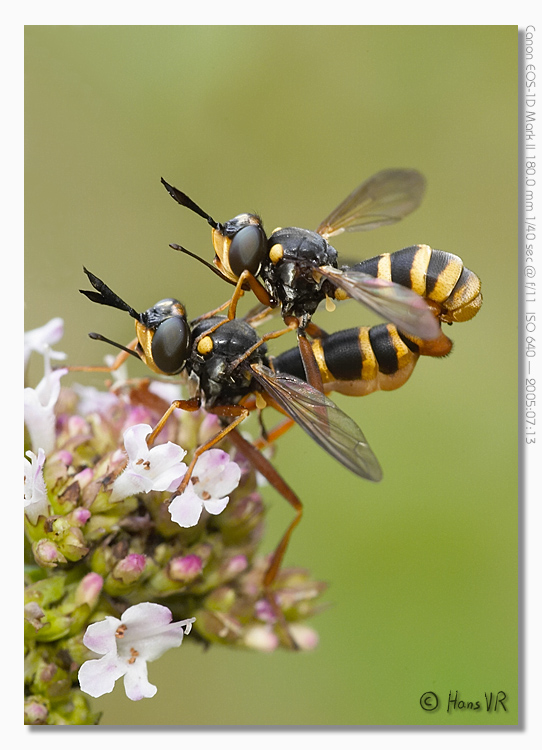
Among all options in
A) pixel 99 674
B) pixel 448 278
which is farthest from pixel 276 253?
pixel 99 674

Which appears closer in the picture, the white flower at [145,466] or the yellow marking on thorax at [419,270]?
the white flower at [145,466]

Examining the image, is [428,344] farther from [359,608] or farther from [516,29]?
[359,608]

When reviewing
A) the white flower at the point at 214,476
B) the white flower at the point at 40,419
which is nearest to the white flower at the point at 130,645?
the white flower at the point at 214,476

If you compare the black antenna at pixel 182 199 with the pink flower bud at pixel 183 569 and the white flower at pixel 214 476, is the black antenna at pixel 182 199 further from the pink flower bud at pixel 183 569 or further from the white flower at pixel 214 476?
the pink flower bud at pixel 183 569

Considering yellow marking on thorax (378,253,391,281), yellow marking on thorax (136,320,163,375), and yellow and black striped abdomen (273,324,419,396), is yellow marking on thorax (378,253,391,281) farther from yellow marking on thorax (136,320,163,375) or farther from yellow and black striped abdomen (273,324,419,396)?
yellow marking on thorax (136,320,163,375)
